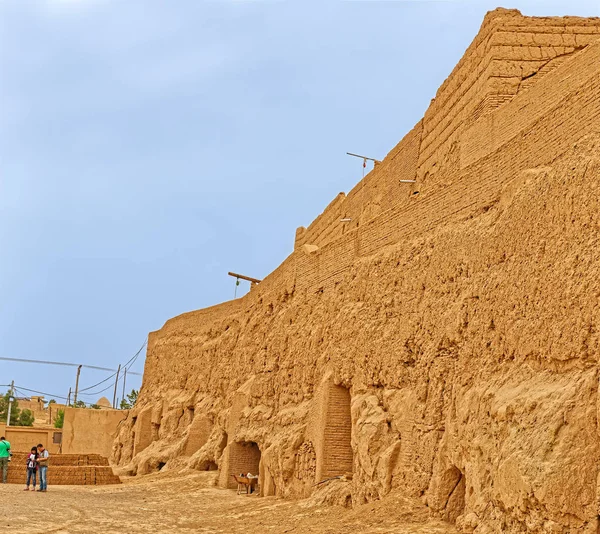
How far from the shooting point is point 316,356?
14641mm

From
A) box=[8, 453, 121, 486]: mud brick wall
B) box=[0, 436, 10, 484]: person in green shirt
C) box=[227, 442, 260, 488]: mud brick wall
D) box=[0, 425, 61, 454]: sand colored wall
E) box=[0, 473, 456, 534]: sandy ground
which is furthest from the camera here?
box=[0, 425, 61, 454]: sand colored wall

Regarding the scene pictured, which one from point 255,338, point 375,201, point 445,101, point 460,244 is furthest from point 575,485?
point 255,338

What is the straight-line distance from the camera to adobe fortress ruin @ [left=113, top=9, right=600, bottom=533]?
25.0ft

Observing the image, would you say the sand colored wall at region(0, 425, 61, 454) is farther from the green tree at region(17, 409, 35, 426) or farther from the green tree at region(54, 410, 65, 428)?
the green tree at region(17, 409, 35, 426)

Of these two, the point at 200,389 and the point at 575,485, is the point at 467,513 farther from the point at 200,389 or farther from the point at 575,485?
the point at 200,389

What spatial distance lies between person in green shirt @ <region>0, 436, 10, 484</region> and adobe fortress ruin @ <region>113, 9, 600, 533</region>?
15.3ft

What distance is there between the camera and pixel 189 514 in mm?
13508

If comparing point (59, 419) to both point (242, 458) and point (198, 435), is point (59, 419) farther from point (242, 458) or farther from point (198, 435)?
point (242, 458)

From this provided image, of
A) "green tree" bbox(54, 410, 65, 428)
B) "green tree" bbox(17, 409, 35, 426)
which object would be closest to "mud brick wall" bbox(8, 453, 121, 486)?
"green tree" bbox(54, 410, 65, 428)

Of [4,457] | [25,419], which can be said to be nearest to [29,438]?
[4,457]

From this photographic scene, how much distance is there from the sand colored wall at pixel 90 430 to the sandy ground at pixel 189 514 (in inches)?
437

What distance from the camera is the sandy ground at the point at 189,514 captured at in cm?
991

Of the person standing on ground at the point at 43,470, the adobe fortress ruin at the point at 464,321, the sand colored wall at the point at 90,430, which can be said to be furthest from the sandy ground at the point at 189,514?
the sand colored wall at the point at 90,430

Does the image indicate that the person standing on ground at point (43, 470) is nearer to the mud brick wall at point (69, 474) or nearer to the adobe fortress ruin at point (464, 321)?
the mud brick wall at point (69, 474)
